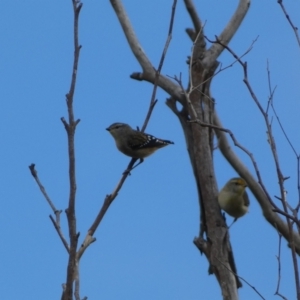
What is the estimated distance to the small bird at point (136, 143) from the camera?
23.3 feet

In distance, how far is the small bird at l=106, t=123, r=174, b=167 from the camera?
23.3ft

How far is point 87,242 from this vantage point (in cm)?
246

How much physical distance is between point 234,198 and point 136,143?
3.98 ft

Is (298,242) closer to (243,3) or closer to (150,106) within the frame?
(243,3)

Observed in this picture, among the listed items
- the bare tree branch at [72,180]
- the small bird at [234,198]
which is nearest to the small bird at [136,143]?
the small bird at [234,198]

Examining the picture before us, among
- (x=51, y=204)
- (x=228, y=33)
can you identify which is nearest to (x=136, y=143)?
(x=228, y=33)

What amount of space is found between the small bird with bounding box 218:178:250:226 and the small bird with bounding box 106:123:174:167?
3.03 feet

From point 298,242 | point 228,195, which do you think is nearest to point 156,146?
point 228,195

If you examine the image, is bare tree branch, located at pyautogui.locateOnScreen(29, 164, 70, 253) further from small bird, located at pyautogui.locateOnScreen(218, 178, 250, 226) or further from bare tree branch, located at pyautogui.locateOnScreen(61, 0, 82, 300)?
small bird, located at pyautogui.locateOnScreen(218, 178, 250, 226)

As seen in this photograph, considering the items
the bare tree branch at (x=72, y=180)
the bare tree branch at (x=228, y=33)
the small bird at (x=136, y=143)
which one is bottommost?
the bare tree branch at (x=72, y=180)

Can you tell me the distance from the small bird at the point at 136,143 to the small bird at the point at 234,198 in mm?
924

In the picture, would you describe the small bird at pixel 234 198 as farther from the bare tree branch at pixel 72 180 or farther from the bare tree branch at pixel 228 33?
the bare tree branch at pixel 72 180

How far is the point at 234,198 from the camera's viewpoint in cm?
665

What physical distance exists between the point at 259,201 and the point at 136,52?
7.02 ft
